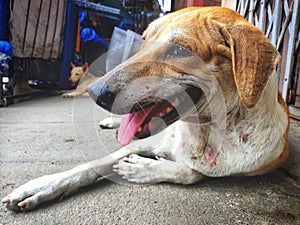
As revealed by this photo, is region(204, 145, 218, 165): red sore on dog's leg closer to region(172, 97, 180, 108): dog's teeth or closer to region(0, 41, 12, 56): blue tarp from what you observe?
region(172, 97, 180, 108): dog's teeth

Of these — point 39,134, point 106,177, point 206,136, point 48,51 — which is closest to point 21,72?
point 48,51

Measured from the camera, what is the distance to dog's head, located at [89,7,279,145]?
44.4 inches

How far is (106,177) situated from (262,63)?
1001mm

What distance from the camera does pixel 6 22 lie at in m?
4.11

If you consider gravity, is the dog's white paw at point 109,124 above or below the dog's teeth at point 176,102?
below

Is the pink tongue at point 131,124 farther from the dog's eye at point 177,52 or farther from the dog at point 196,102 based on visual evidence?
the dog's eye at point 177,52

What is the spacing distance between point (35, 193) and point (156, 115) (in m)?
0.66

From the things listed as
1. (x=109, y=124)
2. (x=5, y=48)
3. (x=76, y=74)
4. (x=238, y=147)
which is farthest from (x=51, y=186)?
(x=76, y=74)

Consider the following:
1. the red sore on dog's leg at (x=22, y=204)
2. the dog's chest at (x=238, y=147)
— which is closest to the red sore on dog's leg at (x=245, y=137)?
the dog's chest at (x=238, y=147)

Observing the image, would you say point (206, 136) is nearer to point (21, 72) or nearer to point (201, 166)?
point (201, 166)

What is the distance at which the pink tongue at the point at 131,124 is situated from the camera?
1190mm

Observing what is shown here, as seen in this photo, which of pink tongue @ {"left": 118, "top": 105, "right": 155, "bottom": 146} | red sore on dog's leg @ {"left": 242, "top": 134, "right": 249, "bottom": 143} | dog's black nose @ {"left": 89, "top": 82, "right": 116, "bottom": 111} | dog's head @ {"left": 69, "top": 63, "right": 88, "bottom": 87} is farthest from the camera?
dog's head @ {"left": 69, "top": 63, "right": 88, "bottom": 87}

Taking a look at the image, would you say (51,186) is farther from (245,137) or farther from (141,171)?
(245,137)

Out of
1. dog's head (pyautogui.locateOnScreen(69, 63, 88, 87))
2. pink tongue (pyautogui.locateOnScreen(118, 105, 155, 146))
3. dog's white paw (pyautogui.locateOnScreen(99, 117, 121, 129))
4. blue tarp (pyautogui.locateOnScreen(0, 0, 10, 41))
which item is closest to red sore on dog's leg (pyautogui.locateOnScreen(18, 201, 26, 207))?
pink tongue (pyautogui.locateOnScreen(118, 105, 155, 146))
